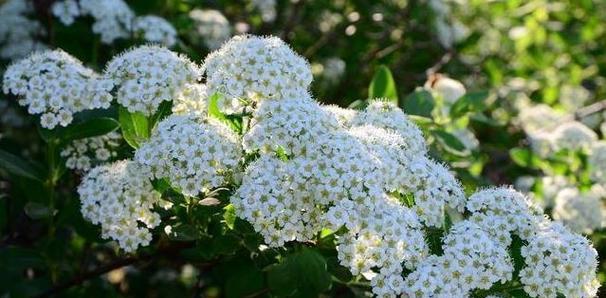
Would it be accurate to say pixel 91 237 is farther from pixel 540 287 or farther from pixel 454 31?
pixel 454 31

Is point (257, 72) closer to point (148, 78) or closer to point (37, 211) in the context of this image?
point (148, 78)

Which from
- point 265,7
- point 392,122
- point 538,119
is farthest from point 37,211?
point 538,119

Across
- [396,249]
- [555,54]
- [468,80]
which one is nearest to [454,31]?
[468,80]

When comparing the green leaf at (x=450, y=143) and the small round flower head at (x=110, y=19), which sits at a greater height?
the small round flower head at (x=110, y=19)

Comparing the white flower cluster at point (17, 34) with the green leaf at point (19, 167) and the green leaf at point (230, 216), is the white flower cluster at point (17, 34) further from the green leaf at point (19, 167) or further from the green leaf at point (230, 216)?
the green leaf at point (230, 216)

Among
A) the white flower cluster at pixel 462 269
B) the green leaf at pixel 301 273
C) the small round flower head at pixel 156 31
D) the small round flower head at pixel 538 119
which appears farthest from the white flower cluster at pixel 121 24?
the small round flower head at pixel 538 119
